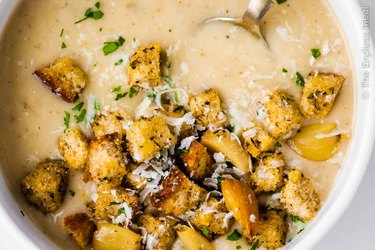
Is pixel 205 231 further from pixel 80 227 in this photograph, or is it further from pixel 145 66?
pixel 145 66

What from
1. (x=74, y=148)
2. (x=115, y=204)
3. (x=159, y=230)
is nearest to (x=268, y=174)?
(x=159, y=230)

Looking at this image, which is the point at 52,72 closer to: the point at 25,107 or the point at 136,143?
the point at 25,107

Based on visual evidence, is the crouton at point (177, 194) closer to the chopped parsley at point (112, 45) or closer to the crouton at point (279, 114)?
the crouton at point (279, 114)

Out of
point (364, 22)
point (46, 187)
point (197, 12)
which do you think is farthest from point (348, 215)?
point (46, 187)

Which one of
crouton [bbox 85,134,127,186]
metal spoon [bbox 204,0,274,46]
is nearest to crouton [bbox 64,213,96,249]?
crouton [bbox 85,134,127,186]

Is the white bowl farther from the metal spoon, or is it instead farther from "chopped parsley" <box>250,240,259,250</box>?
the metal spoon

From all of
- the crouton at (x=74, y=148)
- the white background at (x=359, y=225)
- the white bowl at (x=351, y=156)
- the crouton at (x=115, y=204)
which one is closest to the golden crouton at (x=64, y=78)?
the crouton at (x=74, y=148)

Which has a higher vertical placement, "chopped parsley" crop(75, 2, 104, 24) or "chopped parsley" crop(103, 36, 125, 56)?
"chopped parsley" crop(75, 2, 104, 24)
